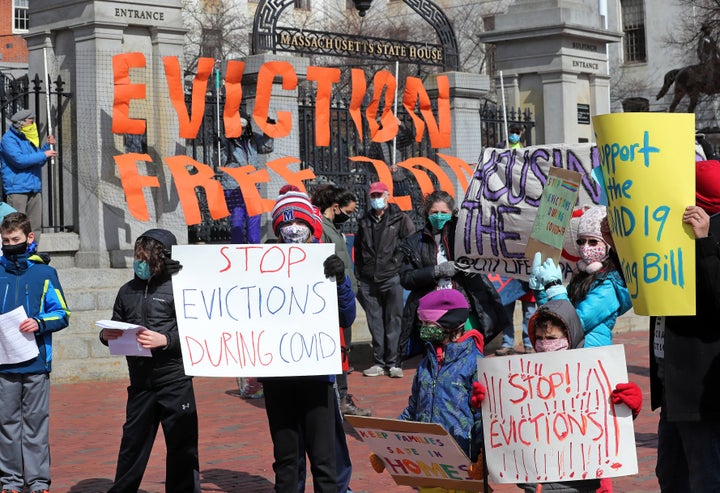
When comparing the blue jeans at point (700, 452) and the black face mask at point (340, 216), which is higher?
the black face mask at point (340, 216)

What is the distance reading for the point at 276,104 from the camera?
15.8 m

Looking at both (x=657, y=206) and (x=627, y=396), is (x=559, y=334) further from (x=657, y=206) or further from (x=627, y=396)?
(x=657, y=206)

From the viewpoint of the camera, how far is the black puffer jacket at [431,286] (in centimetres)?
947

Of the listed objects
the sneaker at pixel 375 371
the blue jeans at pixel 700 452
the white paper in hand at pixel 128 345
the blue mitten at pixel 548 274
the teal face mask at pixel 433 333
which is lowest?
the sneaker at pixel 375 371

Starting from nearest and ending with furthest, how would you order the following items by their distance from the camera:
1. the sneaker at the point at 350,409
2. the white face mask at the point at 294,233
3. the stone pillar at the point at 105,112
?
1. the white face mask at the point at 294,233
2. the sneaker at the point at 350,409
3. the stone pillar at the point at 105,112

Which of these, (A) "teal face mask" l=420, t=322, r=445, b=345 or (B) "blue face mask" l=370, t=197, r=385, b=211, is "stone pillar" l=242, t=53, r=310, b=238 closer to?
(B) "blue face mask" l=370, t=197, r=385, b=211

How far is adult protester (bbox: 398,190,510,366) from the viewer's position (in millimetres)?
9461

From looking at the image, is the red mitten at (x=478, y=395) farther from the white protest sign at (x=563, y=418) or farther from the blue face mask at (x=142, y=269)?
the blue face mask at (x=142, y=269)

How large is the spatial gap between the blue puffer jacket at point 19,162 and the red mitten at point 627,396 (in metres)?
8.86

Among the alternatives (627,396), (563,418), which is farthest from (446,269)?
(627,396)

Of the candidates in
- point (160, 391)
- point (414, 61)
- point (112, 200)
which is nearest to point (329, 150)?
point (414, 61)

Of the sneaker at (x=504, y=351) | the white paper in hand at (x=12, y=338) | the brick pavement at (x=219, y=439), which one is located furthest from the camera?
the sneaker at (x=504, y=351)

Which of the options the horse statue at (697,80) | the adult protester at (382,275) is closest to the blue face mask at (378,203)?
the adult protester at (382,275)

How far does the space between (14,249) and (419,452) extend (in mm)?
3064
